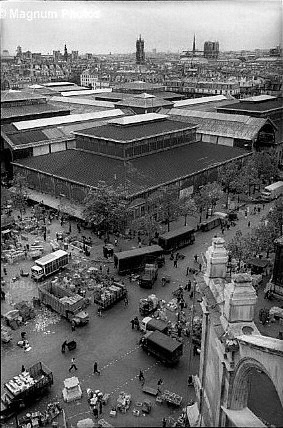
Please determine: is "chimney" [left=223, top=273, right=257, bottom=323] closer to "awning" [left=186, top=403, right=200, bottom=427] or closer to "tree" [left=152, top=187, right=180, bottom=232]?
"awning" [left=186, top=403, right=200, bottom=427]

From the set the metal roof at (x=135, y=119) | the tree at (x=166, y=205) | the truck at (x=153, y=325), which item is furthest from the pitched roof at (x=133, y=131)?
the truck at (x=153, y=325)

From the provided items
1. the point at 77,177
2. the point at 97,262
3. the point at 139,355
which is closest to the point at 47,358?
the point at 139,355

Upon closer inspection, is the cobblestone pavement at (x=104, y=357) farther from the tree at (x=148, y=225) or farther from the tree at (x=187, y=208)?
the tree at (x=187, y=208)

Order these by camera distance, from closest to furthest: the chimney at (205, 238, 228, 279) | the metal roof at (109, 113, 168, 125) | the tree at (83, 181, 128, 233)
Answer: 1. the chimney at (205, 238, 228, 279)
2. the tree at (83, 181, 128, 233)
3. the metal roof at (109, 113, 168, 125)

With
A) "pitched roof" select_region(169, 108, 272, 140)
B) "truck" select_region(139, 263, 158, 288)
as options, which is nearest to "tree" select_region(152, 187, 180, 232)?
"truck" select_region(139, 263, 158, 288)

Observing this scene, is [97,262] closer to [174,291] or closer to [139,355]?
[174,291]

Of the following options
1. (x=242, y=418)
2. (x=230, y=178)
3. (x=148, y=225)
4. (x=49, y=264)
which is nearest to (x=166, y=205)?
(x=148, y=225)
